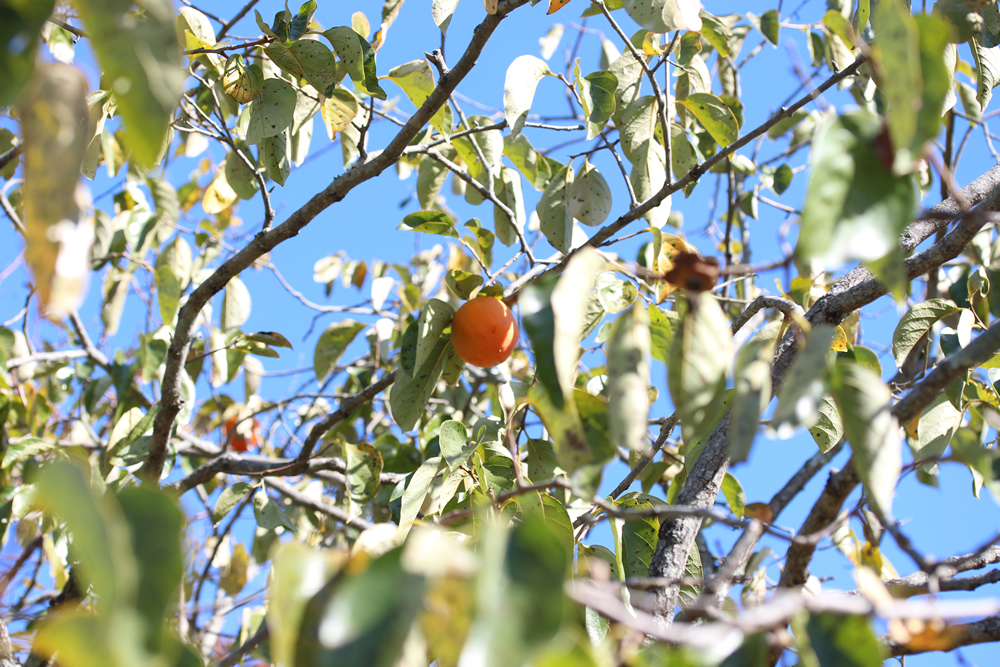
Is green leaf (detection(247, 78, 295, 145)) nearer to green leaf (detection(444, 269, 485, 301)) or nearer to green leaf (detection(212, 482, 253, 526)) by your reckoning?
green leaf (detection(444, 269, 485, 301))

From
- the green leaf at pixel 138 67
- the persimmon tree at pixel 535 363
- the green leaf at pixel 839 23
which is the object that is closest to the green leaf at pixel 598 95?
the persimmon tree at pixel 535 363

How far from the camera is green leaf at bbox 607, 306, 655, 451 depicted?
25.0 inches

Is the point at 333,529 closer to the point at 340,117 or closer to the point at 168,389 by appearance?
the point at 168,389

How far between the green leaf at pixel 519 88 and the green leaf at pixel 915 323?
91 cm

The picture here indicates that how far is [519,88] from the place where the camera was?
5.14ft

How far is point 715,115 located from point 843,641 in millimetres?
1346

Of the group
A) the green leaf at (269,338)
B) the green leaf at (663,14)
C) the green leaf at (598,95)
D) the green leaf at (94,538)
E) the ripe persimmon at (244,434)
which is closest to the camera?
the green leaf at (94,538)

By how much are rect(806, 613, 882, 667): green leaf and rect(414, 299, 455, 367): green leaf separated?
40.7 inches

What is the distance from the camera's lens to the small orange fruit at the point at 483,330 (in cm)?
150

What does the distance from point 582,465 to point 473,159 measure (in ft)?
4.66

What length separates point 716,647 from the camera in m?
0.68

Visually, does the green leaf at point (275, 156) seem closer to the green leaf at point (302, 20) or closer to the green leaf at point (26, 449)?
the green leaf at point (302, 20)

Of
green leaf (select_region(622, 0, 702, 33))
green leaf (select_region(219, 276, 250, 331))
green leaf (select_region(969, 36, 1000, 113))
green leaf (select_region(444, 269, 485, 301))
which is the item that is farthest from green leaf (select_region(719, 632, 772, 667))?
green leaf (select_region(219, 276, 250, 331))

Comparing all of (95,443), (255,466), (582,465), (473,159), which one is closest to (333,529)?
(255,466)
